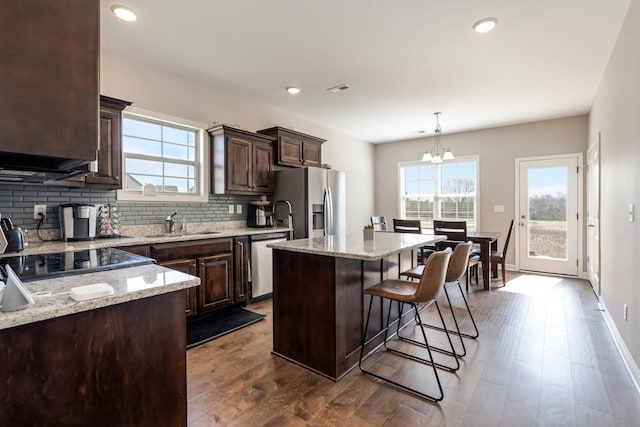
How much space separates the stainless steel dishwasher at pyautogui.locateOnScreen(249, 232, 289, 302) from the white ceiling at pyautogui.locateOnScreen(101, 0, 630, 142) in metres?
1.87

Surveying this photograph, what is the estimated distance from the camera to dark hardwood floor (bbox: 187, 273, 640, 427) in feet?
5.75

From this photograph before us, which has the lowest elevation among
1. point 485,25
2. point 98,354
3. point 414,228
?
point 98,354

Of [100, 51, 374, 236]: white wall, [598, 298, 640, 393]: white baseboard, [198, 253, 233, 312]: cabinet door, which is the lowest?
[598, 298, 640, 393]: white baseboard

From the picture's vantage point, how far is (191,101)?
3.72 meters

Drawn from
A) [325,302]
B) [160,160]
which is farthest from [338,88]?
[325,302]

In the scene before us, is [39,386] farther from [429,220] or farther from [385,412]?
[429,220]

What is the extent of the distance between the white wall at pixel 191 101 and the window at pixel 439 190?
1.59 meters

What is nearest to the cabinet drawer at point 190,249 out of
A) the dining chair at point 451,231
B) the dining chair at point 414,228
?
the dining chair at point 414,228

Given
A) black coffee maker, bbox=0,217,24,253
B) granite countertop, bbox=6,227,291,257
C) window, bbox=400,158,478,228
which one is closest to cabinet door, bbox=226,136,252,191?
granite countertop, bbox=6,227,291,257

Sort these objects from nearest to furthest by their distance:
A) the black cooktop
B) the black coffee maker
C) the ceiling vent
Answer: the black cooktop
the black coffee maker
the ceiling vent

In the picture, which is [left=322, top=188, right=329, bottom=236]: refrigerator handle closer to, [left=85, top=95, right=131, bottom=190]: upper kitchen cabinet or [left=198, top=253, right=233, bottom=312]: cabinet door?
[left=198, top=253, right=233, bottom=312]: cabinet door

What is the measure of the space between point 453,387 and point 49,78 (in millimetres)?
2476

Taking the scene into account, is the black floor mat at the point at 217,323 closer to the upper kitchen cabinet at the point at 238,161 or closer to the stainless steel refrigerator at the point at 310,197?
the stainless steel refrigerator at the point at 310,197

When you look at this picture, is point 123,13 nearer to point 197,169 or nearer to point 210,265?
point 197,169
